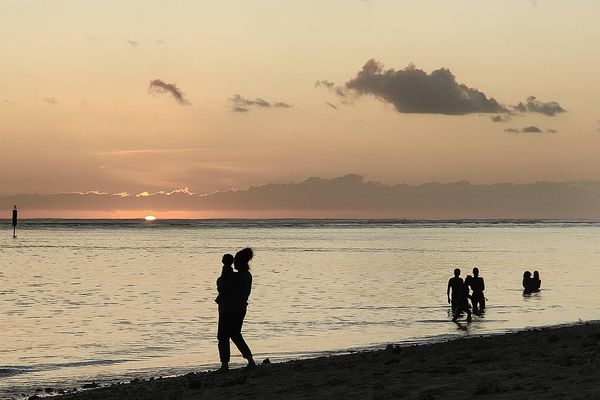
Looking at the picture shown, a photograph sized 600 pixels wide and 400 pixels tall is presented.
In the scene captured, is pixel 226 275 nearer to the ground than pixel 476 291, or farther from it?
farther from it

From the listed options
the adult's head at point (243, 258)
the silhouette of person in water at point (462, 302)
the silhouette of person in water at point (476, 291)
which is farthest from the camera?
the silhouette of person in water at point (476, 291)

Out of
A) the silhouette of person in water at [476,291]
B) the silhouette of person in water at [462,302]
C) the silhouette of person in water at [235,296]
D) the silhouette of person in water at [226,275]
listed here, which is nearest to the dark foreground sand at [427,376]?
the silhouette of person in water at [235,296]

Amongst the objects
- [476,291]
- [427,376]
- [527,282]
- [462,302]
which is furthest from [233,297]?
[527,282]

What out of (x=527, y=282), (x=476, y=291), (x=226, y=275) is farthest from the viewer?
(x=527, y=282)

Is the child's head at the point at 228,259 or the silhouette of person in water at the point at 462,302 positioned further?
the silhouette of person in water at the point at 462,302

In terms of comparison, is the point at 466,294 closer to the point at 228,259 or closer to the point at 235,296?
the point at 235,296

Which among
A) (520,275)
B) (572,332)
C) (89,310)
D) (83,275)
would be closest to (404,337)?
(572,332)

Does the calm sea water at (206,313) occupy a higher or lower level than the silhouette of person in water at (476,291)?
lower

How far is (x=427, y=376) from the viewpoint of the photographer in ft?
55.8

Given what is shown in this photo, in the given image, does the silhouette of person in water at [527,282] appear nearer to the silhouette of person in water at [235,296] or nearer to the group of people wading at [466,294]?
the group of people wading at [466,294]

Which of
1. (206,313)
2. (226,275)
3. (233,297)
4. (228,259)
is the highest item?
(228,259)

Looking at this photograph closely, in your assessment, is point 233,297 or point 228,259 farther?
point 233,297

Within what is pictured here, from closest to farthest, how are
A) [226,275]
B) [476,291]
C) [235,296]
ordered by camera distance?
[226,275] < [235,296] < [476,291]

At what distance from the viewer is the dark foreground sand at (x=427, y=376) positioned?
1457 centimetres
